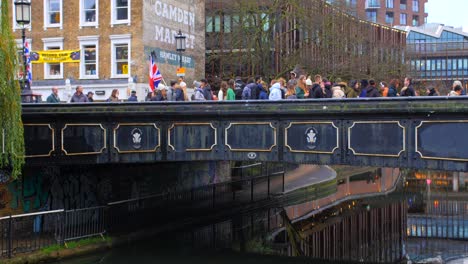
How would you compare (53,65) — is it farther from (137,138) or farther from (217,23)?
(137,138)

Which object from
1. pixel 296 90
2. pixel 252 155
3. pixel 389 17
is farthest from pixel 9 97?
pixel 389 17

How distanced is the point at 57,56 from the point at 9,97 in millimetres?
23327

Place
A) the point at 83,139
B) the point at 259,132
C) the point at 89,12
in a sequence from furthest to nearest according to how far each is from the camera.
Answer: the point at 89,12 → the point at 83,139 → the point at 259,132

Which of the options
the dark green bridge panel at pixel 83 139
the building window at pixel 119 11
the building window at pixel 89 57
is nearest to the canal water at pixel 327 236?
the dark green bridge panel at pixel 83 139

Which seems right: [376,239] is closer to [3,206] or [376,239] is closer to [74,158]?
[74,158]

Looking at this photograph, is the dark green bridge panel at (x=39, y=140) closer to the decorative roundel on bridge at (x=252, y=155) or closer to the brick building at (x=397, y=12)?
the decorative roundel on bridge at (x=252, y=155)

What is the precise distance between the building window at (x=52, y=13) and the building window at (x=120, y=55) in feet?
13.2

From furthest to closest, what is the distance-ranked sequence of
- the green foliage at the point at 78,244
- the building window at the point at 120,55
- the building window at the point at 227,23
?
the building window at the point at 227,23, the building window at the point at 120,55, the green foliage at the point at 78,244

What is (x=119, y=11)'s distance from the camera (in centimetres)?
3959

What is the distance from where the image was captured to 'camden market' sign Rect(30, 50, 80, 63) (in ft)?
131

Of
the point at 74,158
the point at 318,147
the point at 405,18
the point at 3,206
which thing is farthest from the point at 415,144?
the point at 405,18

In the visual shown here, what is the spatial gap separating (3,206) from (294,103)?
1013 centimetres

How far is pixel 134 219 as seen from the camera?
24.3m

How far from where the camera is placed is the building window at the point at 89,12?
131 ft
